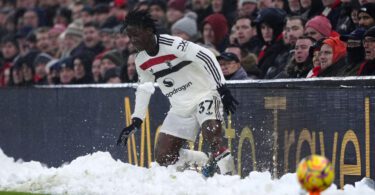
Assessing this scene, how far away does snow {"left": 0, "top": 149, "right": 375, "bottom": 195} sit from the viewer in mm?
10320

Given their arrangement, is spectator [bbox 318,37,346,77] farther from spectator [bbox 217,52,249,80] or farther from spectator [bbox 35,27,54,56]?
spectator [bbox 35,27,54,56]

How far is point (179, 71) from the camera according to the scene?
40.0 feet

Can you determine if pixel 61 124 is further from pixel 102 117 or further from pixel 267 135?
pixel 267 135

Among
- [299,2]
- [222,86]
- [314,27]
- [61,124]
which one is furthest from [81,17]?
[222,86]

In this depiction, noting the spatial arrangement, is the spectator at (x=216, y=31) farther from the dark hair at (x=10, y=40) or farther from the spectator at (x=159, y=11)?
the dark hair at (x=10, y=40)

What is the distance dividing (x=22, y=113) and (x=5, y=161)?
7.00 feet

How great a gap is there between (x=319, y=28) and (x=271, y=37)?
1.52m

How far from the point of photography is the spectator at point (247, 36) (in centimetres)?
1566

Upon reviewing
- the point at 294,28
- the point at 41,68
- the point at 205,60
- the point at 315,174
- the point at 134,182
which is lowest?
the point at 134,182

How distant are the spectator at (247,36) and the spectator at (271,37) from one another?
0.45 metres

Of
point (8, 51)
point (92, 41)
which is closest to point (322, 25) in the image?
point (92, 41)

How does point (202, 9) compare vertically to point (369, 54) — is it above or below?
above

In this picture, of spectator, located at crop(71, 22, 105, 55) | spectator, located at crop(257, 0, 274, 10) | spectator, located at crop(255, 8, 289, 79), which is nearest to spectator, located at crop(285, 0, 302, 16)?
spectator, located at crop(255, 8, 289, 79)

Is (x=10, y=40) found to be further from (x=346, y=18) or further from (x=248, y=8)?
(x=346, y=18)
